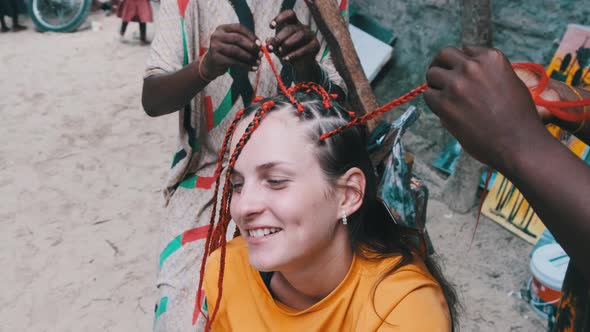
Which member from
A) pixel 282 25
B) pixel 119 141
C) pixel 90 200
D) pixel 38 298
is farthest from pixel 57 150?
pixel 282 25

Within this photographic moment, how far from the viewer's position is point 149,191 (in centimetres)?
408

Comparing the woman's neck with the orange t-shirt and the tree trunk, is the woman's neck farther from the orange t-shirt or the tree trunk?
the tree trunk

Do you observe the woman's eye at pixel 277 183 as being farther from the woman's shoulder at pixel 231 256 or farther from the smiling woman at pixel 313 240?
the woman's shoulder at pixel 231 256

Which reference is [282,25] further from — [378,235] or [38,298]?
[38,298]

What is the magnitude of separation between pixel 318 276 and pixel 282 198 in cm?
30

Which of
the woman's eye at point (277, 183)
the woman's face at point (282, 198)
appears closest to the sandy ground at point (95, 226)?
the woman's face at point (282, 198)

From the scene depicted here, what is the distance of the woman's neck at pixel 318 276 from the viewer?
4.94 ft

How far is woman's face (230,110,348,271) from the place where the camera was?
137cm

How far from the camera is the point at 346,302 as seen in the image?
1.45m

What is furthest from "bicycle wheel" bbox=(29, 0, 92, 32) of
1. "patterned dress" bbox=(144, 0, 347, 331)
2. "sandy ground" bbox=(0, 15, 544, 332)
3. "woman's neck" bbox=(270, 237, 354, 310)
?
"woman's neck" bbox=(270, 237, 354, 310)

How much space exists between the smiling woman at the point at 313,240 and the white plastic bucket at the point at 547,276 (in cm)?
136

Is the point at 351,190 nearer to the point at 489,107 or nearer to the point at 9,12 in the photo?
the point at 489,107

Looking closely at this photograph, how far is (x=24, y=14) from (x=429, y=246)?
918cm

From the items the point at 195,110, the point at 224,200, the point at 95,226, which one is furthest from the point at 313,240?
the point at 95,226
